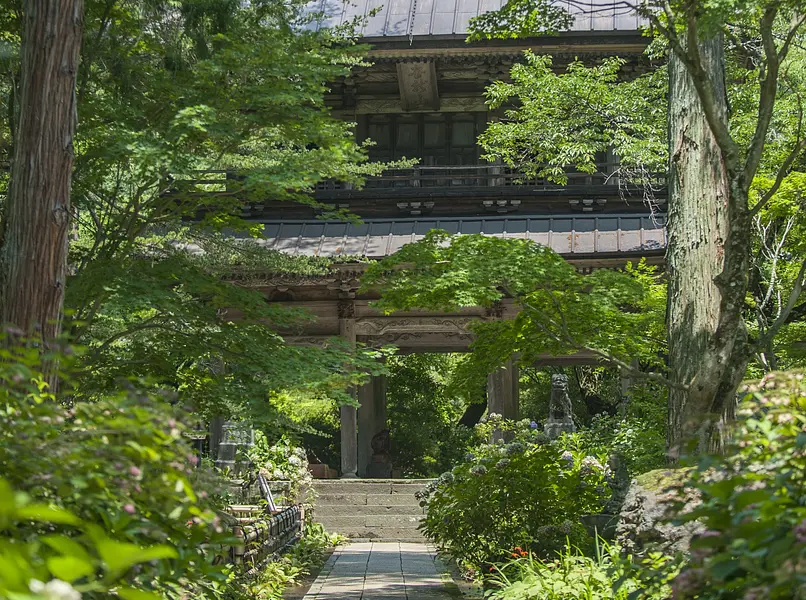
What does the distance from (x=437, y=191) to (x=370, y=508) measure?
18.9ft

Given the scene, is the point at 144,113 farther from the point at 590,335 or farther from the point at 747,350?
the point at 747,350

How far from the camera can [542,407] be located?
2962 cm

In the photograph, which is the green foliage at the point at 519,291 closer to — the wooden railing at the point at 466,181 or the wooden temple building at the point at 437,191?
the wooden temple building at the point at 437,191

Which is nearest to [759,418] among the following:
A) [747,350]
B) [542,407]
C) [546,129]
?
[747,350]

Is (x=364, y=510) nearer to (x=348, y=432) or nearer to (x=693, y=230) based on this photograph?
(x=348, y=432)

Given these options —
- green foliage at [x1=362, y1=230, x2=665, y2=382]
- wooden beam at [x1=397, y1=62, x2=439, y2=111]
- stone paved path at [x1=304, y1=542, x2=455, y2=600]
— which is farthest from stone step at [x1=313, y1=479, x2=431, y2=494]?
green foliage at [x1=362, y1=230, x2=665, y2=382]

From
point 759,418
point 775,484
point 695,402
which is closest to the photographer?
point 775,484

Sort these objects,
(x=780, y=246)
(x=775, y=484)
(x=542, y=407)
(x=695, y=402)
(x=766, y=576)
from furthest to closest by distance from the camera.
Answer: (x=542, y=407) → (x=780, y=246) → (x=695, y=402) → (x=775, y=484) → (x=766, y=576)

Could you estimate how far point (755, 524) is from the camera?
3008 millimetres

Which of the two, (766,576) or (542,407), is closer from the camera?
(766,576)

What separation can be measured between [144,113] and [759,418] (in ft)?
22.7

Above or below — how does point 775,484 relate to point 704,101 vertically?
below

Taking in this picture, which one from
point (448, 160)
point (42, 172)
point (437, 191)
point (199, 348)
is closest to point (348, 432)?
point (437, 191)

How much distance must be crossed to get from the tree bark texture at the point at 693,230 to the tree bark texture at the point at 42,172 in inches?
202
